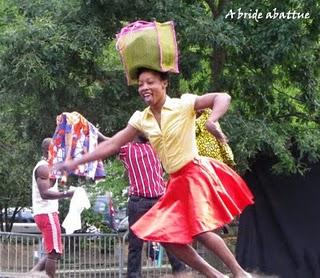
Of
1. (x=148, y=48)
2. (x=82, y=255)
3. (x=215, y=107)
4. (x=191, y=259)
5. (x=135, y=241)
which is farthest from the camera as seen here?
(x=82, y=255)

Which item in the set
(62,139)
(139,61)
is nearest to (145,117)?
(139,61)

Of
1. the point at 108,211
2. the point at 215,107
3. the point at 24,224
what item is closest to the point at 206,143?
the point at 215,107

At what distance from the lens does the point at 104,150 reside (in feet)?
17.3

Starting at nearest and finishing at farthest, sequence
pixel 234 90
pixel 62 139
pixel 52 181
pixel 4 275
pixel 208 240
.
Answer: pixel 208 240 → pixel 62 139 → pixel 52 181 → pixel 4 275 → pixel 234 90

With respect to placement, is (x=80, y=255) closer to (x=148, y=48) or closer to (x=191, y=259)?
(x=191, y=259)

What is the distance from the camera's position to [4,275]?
9.25 m

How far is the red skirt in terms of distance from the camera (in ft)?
16.5

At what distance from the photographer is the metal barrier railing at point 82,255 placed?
9750 mm

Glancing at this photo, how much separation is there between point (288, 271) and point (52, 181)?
12.8ft

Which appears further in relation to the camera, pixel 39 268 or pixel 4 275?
pixel 4 275

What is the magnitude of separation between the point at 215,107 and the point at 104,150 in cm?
93

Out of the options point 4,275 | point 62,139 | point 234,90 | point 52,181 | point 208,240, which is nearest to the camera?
point 208,240

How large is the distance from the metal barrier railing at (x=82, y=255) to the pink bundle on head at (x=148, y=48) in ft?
16.2

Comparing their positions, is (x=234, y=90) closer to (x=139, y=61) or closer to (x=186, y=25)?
(x=186, y=25)
